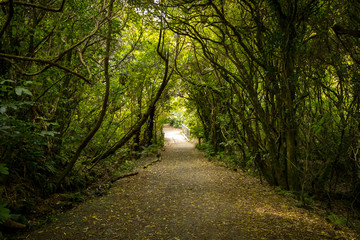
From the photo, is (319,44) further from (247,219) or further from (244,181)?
(244,181)

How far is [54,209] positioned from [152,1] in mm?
5880

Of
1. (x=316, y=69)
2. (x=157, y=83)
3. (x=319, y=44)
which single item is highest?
(x=157, y=83)

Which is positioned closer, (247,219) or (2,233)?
(2,233)

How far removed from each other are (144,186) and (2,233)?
392 centimetres

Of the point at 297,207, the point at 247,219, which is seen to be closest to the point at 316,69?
the point at 297,207

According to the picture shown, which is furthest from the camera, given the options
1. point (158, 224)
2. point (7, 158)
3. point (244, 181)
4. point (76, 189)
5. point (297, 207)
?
point (244, 181)

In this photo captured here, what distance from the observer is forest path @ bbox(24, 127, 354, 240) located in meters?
3.59

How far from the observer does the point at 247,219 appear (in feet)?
13.6

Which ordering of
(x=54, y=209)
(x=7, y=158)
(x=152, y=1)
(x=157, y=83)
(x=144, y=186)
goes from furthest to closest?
1. (x=157, y=83)
2. (x=144, y=186)
3. (x=152, y=1)
4. (x=54, y=209)
5. (x=7, y=158)

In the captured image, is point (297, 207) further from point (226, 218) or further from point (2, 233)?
point (2, 233)

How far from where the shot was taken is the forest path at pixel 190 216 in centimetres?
359

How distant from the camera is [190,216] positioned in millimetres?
4430

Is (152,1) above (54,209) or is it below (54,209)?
above

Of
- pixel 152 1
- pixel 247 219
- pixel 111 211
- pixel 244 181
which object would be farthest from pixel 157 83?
pixel 247 219
